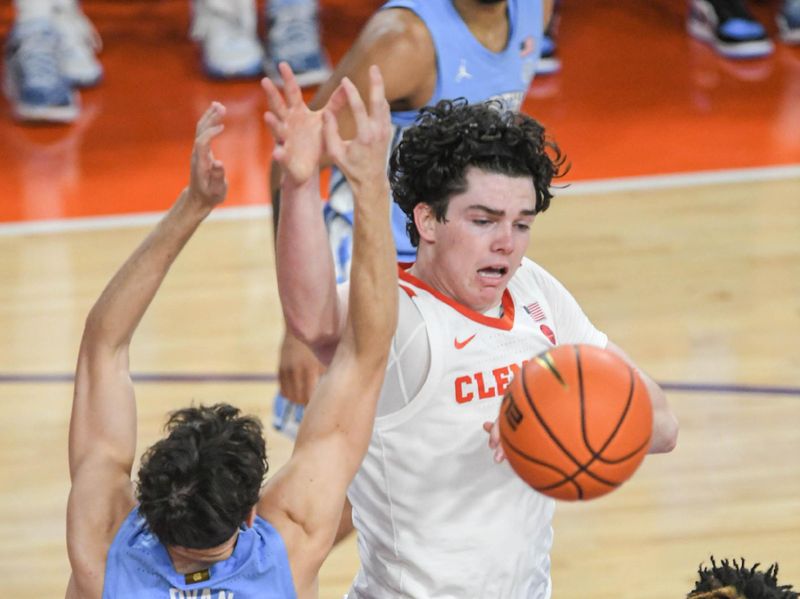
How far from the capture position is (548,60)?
8977 millimetres

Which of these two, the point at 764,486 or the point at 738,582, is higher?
the point at 738,582

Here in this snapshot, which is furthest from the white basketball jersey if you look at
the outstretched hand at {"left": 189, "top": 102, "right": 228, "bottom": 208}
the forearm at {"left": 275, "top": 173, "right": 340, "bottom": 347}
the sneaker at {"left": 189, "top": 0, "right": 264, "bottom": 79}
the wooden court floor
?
the sneaker at {"left": 189, "top": 0, "right": 264, "bottom": 79}

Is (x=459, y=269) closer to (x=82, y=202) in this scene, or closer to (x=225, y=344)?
(x=225, y=344)

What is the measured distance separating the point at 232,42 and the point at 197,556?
622 centimetres

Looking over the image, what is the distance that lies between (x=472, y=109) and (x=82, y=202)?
4660 millimetres

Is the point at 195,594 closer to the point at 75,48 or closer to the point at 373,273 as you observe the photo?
the point at 373,273

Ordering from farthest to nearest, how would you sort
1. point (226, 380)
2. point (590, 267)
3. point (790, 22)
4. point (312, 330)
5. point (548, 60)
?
1. point (790, 22)
2. point (548, 60)
3. point (590, 267)
4. point (226, 380)
5. point (312, 330)

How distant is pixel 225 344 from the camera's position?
248 inches

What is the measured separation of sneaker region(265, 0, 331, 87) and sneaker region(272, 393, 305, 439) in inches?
149

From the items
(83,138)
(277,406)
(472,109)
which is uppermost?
(472,109)

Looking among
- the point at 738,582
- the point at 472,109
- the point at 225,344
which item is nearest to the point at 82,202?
the point at 225,344

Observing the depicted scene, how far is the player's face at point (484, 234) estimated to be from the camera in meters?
3.14

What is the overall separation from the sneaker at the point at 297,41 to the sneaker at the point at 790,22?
2801 millimetres

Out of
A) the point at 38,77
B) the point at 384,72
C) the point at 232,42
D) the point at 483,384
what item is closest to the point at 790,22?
the point at 232,42
